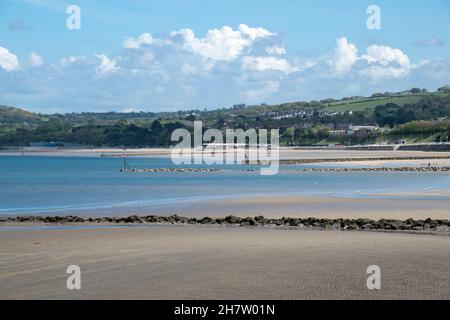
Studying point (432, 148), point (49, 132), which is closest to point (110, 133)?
point (49, 132)

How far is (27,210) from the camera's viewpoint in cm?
2864

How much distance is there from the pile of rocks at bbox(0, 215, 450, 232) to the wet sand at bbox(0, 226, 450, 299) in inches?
49.2

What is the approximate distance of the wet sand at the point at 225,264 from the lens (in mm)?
11352

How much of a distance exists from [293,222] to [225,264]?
305 inches

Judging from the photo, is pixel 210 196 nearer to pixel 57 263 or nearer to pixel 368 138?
pixel 57 263

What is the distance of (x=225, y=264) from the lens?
1378cm

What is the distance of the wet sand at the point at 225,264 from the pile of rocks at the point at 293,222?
125 cm

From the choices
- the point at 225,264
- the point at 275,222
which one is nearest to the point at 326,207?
the point at 275,222

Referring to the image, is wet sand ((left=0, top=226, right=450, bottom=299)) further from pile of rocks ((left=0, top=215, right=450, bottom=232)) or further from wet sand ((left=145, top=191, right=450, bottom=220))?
wet sand ((left=145, top=191, right=450, bottom=220))

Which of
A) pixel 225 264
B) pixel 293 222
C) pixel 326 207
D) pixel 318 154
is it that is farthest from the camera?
pixel 318 154

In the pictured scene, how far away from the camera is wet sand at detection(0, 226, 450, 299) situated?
11.4 metres

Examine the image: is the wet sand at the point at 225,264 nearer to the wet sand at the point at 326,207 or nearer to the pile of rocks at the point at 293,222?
the pile of rocks at the point at 293,222

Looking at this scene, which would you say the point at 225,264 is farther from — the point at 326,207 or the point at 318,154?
the point at 318,154

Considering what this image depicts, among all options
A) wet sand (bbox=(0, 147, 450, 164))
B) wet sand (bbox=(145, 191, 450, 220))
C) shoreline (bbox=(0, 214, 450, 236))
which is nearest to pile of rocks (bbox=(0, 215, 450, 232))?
shoreline (bbox=(0, 214, 450, 236))
